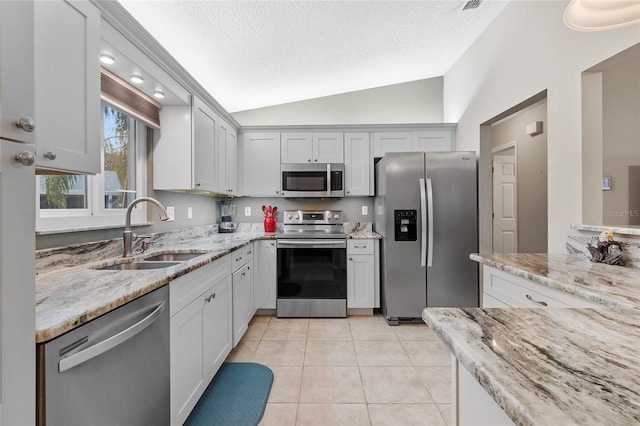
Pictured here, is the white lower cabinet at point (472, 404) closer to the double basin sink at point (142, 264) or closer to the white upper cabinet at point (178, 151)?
the double basin sink at point (142, 264)

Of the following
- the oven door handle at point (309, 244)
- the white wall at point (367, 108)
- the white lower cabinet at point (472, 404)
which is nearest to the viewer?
the white lower cabinet at point (472, 404)

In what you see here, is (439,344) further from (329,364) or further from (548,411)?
(548,411)

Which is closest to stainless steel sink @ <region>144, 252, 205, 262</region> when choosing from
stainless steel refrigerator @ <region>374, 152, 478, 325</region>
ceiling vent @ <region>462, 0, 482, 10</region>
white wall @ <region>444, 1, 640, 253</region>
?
stainless steel refrigerator @ <region>374, 152, 478, 325</region>

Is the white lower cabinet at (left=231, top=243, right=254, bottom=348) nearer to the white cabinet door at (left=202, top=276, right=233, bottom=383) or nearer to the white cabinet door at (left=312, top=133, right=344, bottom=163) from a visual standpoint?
the white cabinet door at (left=202, top=276, right=233, bottom=383)

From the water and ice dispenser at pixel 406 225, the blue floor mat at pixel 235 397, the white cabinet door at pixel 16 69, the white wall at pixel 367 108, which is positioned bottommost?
the blue floor mat at pixel 235 397

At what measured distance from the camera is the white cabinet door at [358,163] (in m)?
3.42

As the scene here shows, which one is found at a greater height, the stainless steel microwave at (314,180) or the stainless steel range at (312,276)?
the stainless steel microwave at (314,180)

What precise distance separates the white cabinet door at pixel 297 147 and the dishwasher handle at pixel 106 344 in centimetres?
253

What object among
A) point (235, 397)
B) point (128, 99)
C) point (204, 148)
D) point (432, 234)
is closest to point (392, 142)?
point (432, 234)

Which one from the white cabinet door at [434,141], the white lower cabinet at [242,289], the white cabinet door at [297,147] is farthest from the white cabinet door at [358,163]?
the white lower cabinet at [242,289]

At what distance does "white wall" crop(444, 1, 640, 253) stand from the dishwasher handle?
95.3 inches

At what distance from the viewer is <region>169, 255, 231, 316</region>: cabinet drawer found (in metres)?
1.34

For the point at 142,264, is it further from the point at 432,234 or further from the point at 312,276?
the point at 432,234

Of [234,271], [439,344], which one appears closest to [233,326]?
[234,271]
